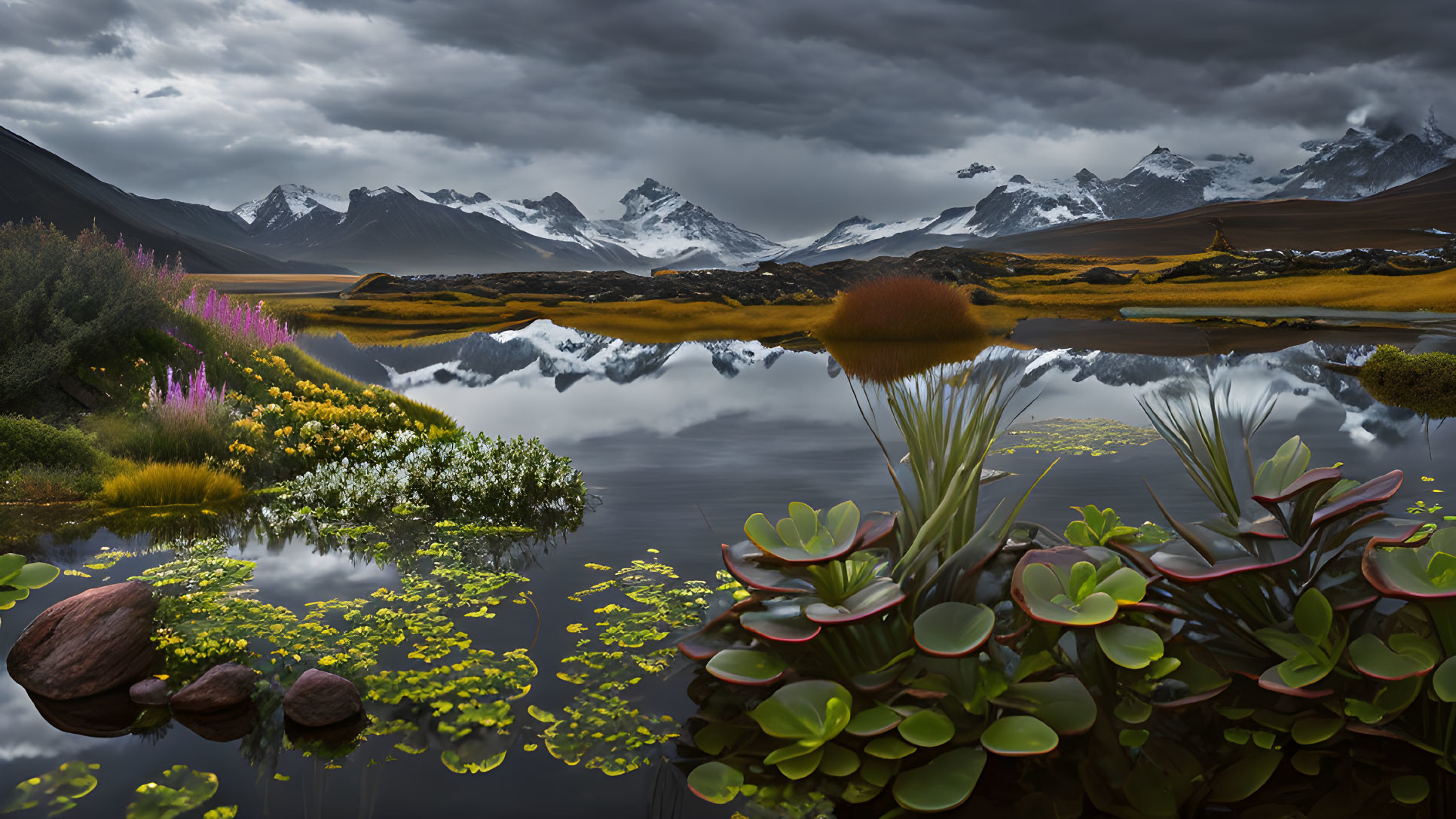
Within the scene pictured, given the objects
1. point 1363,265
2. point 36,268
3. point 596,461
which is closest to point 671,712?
point 596,461

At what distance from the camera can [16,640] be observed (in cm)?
358

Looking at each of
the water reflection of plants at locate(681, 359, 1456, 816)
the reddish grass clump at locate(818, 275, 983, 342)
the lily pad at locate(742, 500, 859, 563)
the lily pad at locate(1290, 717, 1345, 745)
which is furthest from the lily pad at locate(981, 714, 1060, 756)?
the reddish grass clump at locate(818, 275, 983, 342)

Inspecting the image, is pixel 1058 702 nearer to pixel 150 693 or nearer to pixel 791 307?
pixel 150 693

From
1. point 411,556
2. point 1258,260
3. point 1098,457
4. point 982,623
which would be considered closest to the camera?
point 982,623

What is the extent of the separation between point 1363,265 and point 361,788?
1490 inches

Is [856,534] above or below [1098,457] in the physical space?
above

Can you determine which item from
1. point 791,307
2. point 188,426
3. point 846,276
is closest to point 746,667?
point 188,426

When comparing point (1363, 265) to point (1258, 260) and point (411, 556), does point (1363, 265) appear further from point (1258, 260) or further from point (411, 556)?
point (411, 556)

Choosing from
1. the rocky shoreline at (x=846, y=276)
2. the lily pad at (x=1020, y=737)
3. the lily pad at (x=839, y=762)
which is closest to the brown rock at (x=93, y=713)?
the lily pad at (x=839, y=762)

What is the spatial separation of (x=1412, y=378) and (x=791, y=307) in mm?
20547

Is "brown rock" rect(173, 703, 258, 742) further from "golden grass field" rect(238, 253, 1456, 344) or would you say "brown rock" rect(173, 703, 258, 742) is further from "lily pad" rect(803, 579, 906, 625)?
"golden grass field" rect(238, 253, 1456, 344)

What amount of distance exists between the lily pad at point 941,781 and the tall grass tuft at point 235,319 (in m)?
10.6

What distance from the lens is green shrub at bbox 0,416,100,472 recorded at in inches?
251

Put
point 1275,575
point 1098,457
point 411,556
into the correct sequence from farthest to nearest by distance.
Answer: point 1098,457 → point 411,556 → point 1275,575
